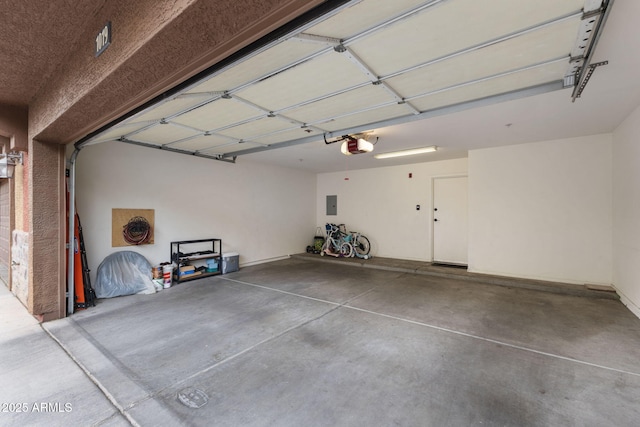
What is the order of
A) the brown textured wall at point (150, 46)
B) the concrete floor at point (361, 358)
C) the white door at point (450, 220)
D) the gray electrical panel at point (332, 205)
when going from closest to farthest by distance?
the brown textured wall at point (150, 46)
the concrete floor at point (361, 358)
the white door at point (450, 220)
the gray electrical panel at point (332, 205)

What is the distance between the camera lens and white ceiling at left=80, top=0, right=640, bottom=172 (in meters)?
1.70

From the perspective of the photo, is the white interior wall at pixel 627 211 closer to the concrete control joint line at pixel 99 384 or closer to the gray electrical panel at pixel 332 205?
the concrete control joint line at pixel 99 384

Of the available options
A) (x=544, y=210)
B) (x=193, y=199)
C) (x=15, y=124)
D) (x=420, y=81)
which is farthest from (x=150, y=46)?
(x=544, y=210)

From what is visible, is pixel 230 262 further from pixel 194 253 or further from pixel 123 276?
pixel 123 276

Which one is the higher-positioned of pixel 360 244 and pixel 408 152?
pixel 408 152

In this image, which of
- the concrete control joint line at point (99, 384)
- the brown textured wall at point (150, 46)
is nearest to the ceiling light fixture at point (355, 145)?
the brown textured wall at point (150, 46)

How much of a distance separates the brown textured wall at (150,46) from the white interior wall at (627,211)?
16.0 feet

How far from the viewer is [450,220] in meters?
6.56

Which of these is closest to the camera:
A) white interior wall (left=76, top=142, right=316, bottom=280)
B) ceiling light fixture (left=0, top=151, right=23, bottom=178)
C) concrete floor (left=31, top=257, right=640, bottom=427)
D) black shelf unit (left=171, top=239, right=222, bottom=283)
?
concrete floor (left=31, top=257, right=640, bottom=427)

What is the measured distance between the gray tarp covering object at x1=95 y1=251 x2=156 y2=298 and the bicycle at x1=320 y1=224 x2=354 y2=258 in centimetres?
463

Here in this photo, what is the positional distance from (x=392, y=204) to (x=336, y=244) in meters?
2.02

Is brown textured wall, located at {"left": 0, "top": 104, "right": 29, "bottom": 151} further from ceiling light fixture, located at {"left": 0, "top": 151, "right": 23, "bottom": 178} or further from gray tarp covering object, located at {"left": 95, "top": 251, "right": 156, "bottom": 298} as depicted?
gray tarp covering object, located at {"left": 95, "top": 251, "right": 156, "bottom": 298}

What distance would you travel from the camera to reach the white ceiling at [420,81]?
1.70 m

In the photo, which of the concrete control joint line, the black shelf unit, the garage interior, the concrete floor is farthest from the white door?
the concrete control joint line
